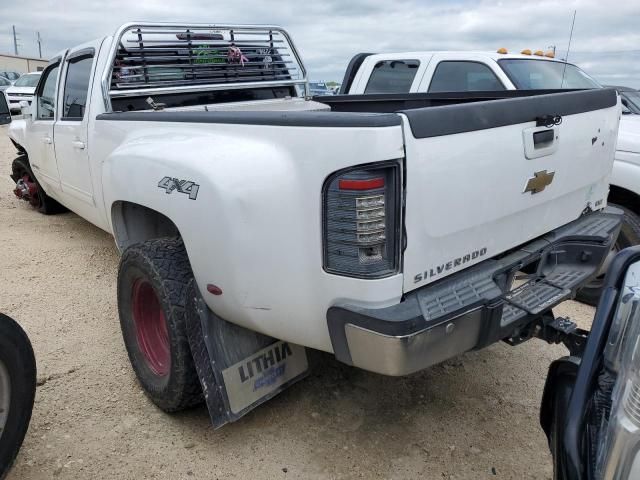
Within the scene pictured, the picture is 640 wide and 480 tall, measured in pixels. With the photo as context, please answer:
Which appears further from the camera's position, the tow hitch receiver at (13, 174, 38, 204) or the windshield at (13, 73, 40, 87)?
the windshield at (13, 73, 40, 87)

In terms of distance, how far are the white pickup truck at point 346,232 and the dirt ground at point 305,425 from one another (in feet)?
0.83

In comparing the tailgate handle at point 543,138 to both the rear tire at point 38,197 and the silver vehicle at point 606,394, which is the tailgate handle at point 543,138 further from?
the rear tire at point 38,197

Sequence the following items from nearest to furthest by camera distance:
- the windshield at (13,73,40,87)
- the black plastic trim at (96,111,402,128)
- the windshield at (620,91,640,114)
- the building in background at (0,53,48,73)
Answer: the black plastic trim at (96,111,402,128) → the windshield at (620,91,640,114) → the windshield at (13,73,40,87) → the building in background at (0,53,48,73)

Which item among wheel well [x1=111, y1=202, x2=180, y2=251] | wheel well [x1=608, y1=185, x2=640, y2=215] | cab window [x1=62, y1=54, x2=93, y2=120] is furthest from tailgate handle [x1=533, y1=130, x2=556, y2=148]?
cab window [x1=62, y1=54, x2=93, y2=120]

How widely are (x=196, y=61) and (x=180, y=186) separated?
8.02 ft

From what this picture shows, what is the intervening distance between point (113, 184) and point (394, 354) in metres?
1.88

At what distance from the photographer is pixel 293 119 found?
2111mm

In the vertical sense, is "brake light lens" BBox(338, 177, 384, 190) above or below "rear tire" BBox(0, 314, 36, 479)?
above

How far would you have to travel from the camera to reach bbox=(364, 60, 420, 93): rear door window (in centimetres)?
623

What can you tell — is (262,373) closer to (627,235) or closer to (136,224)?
(136,224)

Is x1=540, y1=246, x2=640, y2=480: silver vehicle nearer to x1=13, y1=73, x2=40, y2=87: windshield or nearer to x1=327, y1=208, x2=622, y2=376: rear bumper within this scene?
x1=327, y1=208, x2=622, y2=376: rear bumper

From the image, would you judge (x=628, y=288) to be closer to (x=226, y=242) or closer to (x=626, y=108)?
(x=226, y=242)

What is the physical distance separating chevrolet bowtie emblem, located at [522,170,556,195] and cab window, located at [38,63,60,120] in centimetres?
408

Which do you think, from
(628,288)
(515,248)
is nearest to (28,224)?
(515,248)
